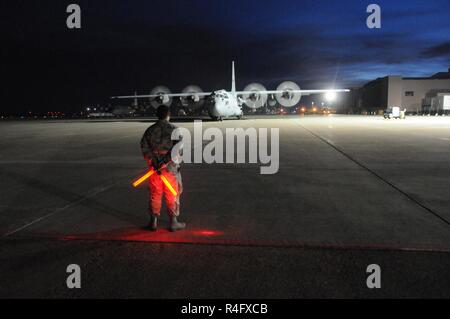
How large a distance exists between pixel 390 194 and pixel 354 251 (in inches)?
135

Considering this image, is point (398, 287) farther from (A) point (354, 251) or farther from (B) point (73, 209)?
(B) point (73, 209)

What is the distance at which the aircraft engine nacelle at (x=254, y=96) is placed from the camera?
148 feet

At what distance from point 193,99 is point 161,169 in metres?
38.5

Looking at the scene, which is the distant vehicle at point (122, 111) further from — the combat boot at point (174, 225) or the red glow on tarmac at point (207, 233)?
the red glow on tarmac at point (207, 233)

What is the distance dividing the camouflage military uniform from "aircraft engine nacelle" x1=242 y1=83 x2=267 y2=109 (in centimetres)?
3984

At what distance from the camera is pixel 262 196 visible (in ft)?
24.9

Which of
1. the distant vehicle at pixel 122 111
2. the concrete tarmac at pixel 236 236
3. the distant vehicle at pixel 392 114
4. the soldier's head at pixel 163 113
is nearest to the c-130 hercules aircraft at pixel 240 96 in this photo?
the distant vehicle at pixel 392 114

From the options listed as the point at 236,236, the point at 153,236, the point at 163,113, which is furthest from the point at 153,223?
the point at 163,113

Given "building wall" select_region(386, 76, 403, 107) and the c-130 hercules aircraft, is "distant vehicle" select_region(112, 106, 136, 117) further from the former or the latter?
"building wall" select_region(386, 76, 403, 107)

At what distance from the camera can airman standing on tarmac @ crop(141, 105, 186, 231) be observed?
17.9 feet

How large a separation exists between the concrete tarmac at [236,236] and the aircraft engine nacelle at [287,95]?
36.6 meters

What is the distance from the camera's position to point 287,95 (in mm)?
46312

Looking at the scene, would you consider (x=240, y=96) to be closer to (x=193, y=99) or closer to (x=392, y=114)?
(x=193, y=99)
